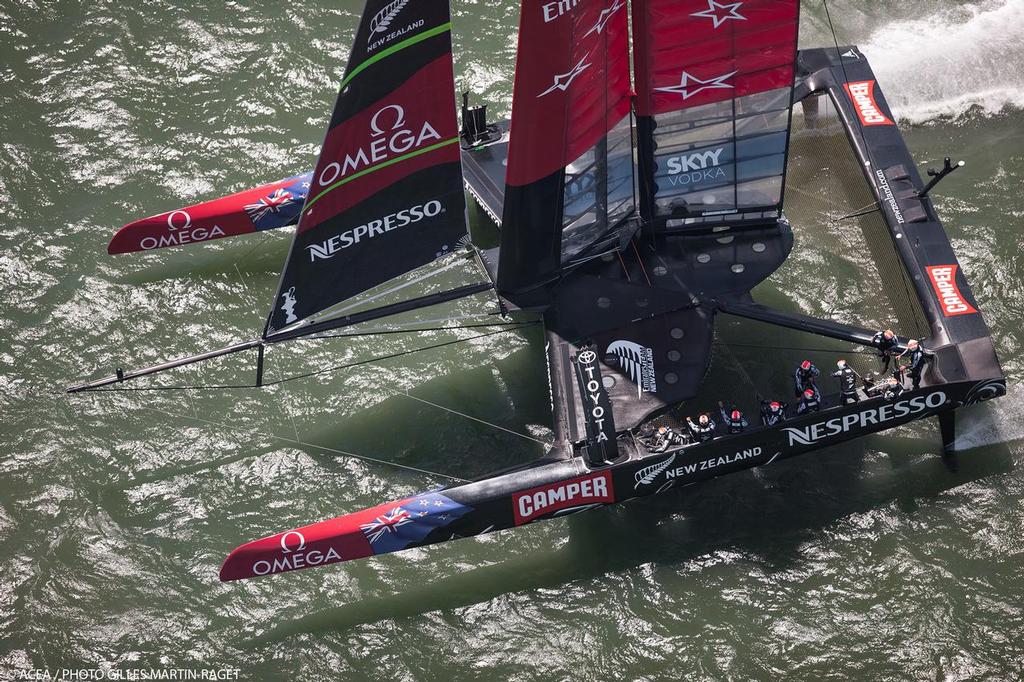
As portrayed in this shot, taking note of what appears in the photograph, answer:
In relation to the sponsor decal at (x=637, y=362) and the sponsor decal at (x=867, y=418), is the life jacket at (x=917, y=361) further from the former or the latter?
the sponsor decal at (x=637, y=362)

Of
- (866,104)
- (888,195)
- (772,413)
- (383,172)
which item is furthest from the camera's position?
(866,104)

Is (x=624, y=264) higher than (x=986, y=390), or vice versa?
(x=624, y=264)

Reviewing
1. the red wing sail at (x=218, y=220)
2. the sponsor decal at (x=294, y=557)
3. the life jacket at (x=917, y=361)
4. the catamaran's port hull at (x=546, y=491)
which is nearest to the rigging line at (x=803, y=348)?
the life jacket at (x=917, y=361)

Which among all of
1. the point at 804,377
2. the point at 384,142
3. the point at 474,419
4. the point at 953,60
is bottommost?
the point at 804,377

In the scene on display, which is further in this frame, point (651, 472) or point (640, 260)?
point (640, 260)

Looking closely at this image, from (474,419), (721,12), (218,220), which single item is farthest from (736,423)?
(218,220)

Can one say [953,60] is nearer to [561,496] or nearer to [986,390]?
[986,390]

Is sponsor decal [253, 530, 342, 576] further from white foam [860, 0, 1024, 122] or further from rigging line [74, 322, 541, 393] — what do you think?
white foam [860, 0, 1024, 122]
